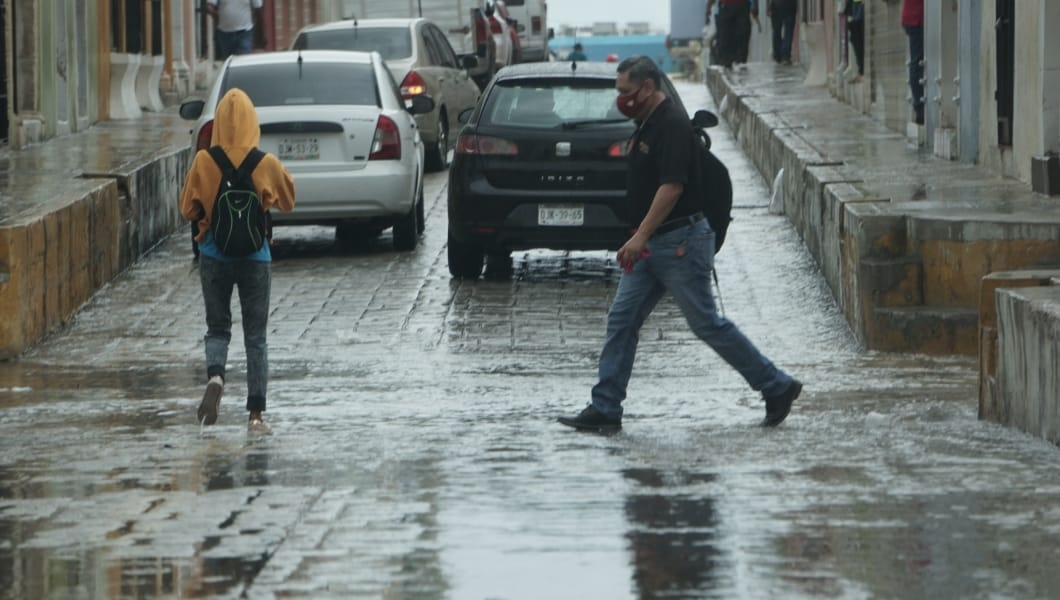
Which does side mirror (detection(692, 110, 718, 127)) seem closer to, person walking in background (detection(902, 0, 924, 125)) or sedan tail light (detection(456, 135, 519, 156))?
sedan tail light (detection(456, 135, 519, 156))

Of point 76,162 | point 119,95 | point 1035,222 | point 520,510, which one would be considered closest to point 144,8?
point 119,95

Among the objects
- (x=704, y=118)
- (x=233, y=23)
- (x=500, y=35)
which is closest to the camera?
(x=704, y=118)

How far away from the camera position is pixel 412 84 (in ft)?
82.6

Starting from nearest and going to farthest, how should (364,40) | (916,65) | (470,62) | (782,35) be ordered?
1. (916,65)
2. (364,40)
3. (470,62)
4. (782,35)

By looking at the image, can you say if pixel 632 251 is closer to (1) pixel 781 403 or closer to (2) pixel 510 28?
(1) pixel 781 403

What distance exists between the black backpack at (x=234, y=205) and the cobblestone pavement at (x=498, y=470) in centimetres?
87

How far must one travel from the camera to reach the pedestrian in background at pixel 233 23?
102ft

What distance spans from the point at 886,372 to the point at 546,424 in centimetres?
268

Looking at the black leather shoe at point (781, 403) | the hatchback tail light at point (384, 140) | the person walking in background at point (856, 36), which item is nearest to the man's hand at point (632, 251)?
the black leather shoe at point (781, 403)

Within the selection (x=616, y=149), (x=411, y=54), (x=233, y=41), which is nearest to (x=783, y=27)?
(x=233, y=41)

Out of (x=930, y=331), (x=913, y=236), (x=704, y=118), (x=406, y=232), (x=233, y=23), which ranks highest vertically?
(x=233, y=23)

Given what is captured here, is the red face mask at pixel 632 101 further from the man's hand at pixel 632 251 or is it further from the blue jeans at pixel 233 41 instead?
the blue jeans at pixel 233 41

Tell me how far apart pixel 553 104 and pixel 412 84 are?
26.9ft

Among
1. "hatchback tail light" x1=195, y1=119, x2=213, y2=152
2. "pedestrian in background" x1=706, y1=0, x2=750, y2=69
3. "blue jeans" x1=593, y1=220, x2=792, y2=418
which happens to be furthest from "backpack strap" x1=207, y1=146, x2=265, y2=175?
"pedestrian in background" x1=706, y1=0, x2=750, y2=69
